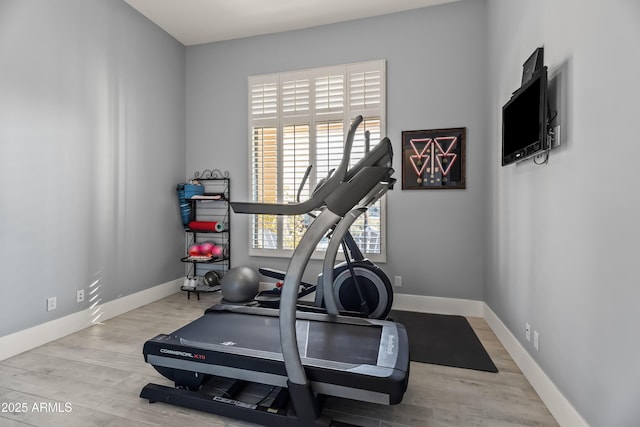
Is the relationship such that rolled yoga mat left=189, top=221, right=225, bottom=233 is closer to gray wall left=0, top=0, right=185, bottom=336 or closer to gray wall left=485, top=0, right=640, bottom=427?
gray wall left=0, top=0, right=185, bottom=336

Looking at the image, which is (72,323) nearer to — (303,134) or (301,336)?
(301,336)

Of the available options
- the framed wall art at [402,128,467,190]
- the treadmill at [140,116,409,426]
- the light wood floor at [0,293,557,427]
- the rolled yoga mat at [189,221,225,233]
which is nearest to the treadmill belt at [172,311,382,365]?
the treadmill at [140,116,409,426]

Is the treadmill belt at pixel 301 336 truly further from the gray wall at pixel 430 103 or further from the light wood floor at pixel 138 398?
the gray wall at pixel 430 103

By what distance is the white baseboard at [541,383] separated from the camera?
5.58 feet

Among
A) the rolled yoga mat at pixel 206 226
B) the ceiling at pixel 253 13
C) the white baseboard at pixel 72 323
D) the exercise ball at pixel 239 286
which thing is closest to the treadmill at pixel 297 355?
the exercise ball at pixel 239 286

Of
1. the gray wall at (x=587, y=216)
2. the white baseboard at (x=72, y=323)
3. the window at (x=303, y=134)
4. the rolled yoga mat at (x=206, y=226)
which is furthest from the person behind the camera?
the rolled yoga mat at (x=206, y=226)

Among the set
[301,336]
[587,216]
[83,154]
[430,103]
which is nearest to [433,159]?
[430,103]

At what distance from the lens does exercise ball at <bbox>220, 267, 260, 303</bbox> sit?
3.68m

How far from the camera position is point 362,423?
5.95 ft

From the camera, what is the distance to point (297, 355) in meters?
1.70

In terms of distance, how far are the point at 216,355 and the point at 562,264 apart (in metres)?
2.04

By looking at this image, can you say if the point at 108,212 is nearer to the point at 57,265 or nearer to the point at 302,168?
the point at 57,265

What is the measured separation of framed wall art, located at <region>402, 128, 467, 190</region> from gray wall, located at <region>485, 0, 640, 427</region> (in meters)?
1.16

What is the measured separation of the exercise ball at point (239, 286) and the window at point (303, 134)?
2.05ft
